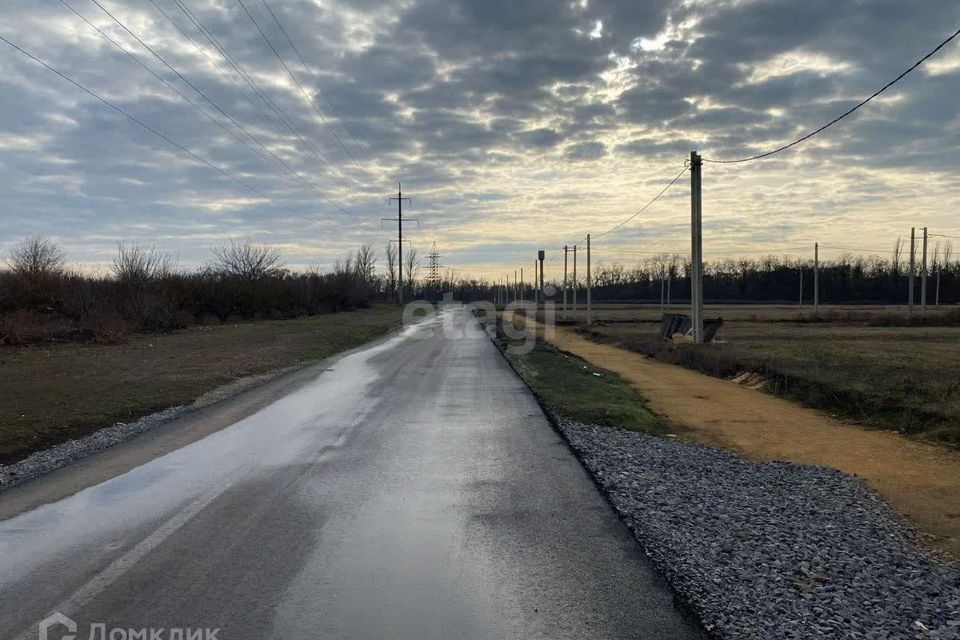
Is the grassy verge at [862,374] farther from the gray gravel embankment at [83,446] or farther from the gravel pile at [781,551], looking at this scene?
the gray gravel embankment at [83,446]

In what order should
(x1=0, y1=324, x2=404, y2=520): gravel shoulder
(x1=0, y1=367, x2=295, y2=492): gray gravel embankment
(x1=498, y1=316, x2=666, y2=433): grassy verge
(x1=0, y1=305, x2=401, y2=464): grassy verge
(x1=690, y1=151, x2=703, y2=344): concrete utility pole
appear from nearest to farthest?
(x1=0, y1=324, x2=404, y2=520): gravel shoulder, (x1=0, y1=367, x2=295, y2=492): gray gravel embankment, (x1=0, y1=305, x2=401, y2=464): grassy verge, (x1=498, y1=316, x2=666, y2=433): grassy verge, (x1=690, y1=151, x2=703, y2=344): concrete utility pole

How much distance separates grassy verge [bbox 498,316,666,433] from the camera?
1151 centimetres

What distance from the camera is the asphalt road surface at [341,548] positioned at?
382cm

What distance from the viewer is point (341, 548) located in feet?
16.1

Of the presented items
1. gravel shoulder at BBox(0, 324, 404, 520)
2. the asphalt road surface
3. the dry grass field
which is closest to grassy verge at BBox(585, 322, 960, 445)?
the dry grass field

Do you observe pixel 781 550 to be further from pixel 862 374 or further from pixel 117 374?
pixel 117 374

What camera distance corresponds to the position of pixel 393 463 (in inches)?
300

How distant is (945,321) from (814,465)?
50238 mm

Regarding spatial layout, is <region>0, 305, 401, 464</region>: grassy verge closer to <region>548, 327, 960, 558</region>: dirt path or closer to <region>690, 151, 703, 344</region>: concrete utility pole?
<region>548, 327, 960, 558</region>: dirt path

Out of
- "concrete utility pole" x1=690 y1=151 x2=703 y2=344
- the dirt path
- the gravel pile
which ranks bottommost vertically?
the dirt path

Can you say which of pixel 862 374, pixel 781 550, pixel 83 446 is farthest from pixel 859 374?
pixel 83 446

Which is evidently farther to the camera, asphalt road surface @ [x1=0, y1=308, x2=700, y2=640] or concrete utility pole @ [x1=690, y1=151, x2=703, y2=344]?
concrete utility pole @ [x1=690, y1=151, x2=703, y2=344]

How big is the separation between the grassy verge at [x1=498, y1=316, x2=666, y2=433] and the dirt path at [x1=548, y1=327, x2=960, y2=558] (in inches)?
26.5

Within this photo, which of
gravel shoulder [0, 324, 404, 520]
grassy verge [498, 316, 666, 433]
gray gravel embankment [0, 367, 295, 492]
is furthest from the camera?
grassy verge [498, 316, 666, 433]
